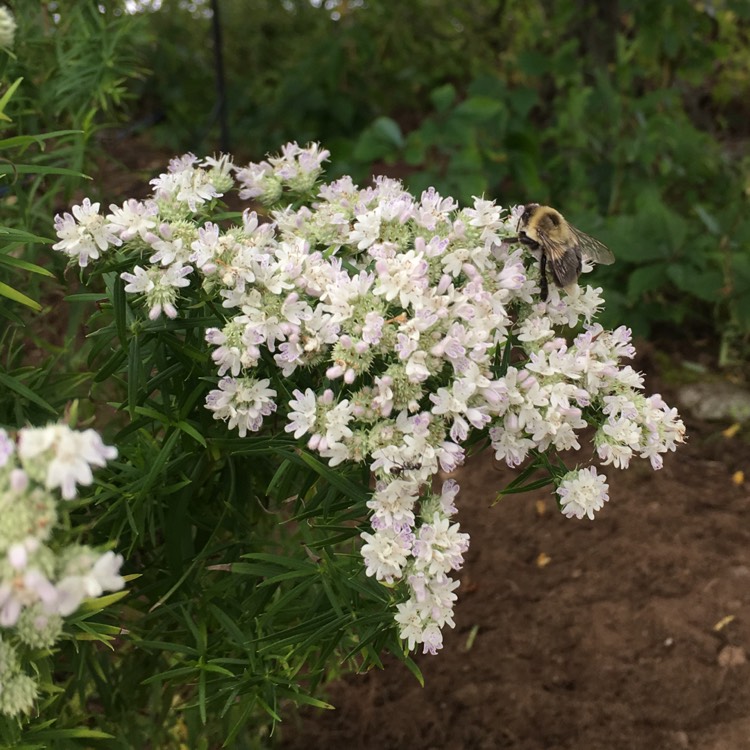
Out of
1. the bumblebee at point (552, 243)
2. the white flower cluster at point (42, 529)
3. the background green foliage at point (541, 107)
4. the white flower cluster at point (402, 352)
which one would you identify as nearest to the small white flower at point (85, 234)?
the white flower cluster at point (402, 352)

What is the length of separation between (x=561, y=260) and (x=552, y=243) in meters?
0.03

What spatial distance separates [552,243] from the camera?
1328mm

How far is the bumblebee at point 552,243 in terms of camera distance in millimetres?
1322

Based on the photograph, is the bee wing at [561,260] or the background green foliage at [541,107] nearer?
the bee wing at [561,260]

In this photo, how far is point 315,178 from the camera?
1.56 metres

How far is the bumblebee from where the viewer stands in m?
1.32

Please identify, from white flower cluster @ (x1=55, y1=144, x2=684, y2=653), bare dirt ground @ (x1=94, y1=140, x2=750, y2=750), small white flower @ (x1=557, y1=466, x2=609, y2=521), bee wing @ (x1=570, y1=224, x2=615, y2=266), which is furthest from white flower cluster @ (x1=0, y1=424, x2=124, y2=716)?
bare dirt ground @ (x1=94, y1=140, x2=750, y2=750)

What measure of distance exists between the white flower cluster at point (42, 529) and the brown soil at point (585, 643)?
1.42m

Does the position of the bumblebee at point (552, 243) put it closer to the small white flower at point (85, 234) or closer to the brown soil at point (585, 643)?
the small white flower at point (85, 234)

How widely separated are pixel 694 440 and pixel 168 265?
2.34 meters

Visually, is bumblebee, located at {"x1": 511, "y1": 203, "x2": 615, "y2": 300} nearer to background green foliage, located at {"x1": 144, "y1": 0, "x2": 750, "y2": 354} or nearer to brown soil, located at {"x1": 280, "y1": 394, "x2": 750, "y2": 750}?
brown soil, located at {"x1": 280, "y1": 394, "x2": 750, "y2": 750}

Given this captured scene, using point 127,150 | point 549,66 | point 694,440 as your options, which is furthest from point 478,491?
point 127,150

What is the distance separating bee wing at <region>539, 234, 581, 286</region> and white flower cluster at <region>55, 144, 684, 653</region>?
0.13ft

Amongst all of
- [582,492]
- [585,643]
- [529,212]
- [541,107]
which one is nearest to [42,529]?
[582,492]
